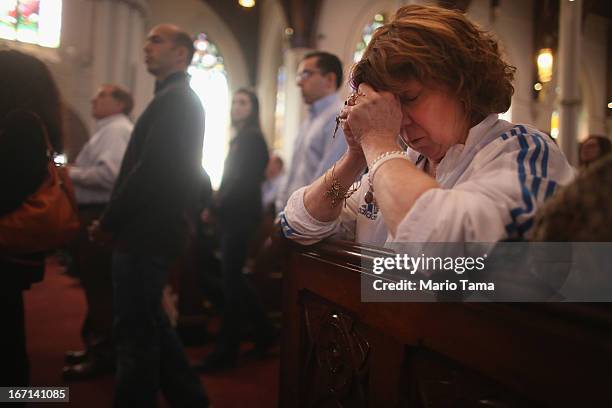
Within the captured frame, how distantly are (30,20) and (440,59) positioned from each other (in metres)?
3.32

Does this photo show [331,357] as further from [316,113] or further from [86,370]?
[86,370]

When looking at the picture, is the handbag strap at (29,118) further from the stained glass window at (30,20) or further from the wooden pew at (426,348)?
the stained glass window at (30,20)

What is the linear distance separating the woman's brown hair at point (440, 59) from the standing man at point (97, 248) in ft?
6.50

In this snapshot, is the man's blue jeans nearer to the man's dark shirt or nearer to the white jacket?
the man's dark shirt

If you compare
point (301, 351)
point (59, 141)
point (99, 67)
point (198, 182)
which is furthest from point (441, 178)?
point (99, 67)

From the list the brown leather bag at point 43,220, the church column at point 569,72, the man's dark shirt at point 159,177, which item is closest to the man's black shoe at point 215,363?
the man's dark shirt at point 159,177

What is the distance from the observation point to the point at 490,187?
2.43ft

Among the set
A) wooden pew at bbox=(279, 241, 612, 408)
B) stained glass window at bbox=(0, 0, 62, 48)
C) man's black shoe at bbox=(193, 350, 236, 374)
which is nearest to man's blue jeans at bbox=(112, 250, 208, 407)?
wooden pew at bbox=(279, 241, 612, 408)

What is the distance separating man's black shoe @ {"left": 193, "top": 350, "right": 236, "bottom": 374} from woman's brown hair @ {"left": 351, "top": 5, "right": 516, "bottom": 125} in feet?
6.88

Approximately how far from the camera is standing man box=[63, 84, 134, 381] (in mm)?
2494

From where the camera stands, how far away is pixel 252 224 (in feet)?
9.00

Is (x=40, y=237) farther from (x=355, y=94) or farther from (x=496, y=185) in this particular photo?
(x=496, y=185)

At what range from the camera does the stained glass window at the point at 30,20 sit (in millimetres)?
2951

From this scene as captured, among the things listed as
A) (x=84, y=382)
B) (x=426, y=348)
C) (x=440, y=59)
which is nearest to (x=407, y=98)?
(x=440, y=59)
